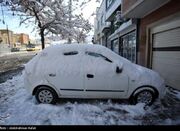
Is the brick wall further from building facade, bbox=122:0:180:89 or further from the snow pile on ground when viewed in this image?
the snow pile on ground

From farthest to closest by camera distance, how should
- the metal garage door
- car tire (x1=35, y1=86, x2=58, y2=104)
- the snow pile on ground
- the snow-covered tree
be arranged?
the snow-covered tree, the metal garage door, car tire (x1=35, y1=86, x2=58, y2=104), the snow pile on ground

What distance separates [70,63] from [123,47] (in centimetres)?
1345

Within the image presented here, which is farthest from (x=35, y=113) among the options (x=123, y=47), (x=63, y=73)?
(x=123, y=47)

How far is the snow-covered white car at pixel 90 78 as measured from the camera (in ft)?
19.1

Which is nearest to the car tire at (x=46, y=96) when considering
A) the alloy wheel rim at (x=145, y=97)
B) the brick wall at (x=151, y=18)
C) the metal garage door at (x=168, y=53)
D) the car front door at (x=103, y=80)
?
the car front door at (x=103, y=80)

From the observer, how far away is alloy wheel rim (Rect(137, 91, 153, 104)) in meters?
5.85

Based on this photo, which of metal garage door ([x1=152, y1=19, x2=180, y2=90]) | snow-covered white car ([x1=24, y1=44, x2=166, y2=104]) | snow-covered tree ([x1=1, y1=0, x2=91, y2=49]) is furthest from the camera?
snow-covered tree ([x1=1, y1=0, x2=91, y2=49])

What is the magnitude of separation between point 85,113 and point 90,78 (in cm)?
108

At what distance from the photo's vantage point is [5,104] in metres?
6.25

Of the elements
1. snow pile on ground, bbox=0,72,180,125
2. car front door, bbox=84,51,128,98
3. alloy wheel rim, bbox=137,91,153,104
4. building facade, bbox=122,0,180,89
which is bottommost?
snow pile on ground, bbox=0,72,180,125

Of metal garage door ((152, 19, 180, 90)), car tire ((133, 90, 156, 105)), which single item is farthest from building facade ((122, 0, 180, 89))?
car tire ((133, 90, 156, 105))

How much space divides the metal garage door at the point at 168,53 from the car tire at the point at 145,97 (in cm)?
272

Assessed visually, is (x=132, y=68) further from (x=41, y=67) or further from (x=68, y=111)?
(x=41, y=67)

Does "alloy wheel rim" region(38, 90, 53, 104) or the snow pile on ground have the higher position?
"alloy wheel rim" region(38, 90, 53, 104)
